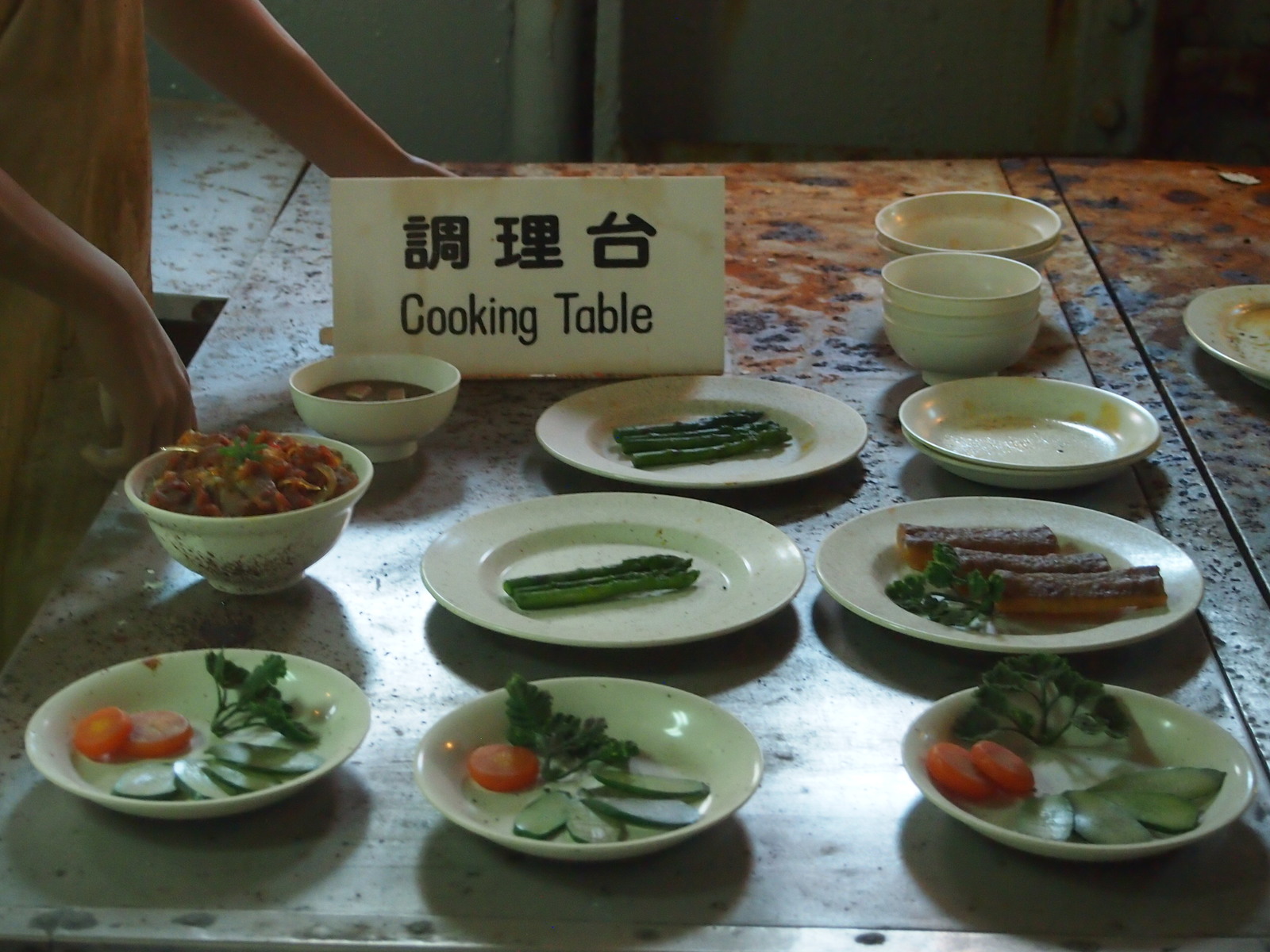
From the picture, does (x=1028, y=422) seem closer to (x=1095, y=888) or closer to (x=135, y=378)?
(x=1095, y=888)

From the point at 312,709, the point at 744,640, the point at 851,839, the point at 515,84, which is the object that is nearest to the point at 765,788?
the point at 851,839

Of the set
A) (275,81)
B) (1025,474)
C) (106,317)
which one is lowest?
(1025,474)

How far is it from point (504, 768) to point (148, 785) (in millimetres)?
232

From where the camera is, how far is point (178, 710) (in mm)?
1009

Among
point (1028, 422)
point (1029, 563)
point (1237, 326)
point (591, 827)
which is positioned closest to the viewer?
point (591, 827)

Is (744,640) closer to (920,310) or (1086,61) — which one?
(920,310)

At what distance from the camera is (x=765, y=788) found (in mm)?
965

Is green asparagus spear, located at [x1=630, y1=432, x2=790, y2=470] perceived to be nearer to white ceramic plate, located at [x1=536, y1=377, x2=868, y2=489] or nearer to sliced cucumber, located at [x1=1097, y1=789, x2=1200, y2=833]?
white ceramic plate, located at [x1=536, y1=377, x2=868, y2=489]

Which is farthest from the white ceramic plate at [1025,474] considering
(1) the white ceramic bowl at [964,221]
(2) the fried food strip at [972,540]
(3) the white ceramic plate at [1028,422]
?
(1) the white ceramic bowl at [964,221]

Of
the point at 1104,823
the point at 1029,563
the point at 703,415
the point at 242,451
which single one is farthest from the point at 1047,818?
the point at 703,415

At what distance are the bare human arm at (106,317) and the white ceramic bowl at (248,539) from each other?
0.22 m

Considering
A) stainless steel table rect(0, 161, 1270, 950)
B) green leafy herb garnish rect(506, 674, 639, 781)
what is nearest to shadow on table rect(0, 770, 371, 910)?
stainless steel table rect(0, 161, 1270, 950)

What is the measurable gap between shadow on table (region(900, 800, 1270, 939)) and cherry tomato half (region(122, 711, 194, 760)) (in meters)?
0.50

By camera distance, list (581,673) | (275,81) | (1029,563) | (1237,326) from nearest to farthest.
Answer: (581,673) → (1029,563) → (1237,326) → (275,81)
